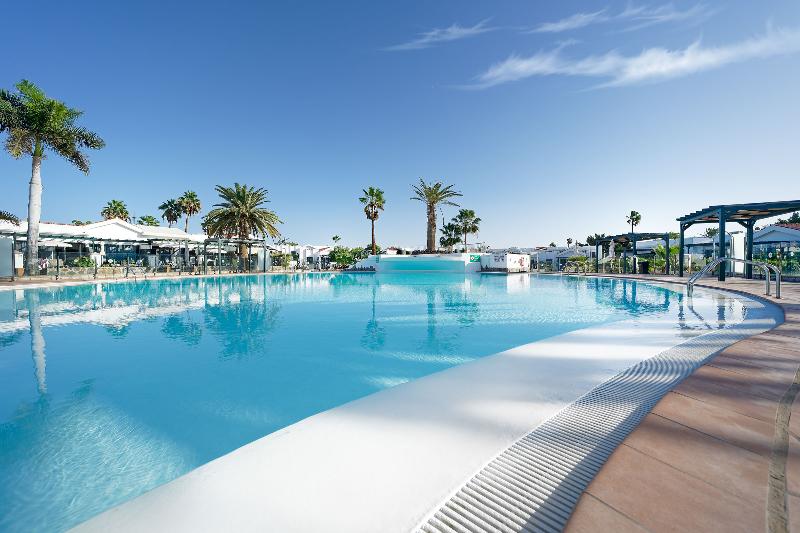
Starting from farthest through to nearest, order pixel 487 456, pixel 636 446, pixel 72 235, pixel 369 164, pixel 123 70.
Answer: pixel 369 164 < pixel 123 70 < pixel 72 235 < pixel 487 456 < pixel 636 446

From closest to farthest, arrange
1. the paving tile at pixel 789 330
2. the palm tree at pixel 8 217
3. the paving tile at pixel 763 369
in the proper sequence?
the paving tile at pixel 763 369 < the paving tile at pixel 789 330 < the palm tree at pixel 8 217

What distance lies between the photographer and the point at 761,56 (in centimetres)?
1308

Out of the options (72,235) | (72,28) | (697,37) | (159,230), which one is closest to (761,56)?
(697,37)

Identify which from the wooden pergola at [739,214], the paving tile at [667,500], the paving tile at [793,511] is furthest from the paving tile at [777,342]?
the wooden pergola at [739,214]

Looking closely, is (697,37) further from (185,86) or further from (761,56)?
(185,86)

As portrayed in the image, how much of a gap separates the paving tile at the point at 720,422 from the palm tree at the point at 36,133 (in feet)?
91.5

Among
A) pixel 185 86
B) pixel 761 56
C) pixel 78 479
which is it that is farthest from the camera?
pixel 185 86

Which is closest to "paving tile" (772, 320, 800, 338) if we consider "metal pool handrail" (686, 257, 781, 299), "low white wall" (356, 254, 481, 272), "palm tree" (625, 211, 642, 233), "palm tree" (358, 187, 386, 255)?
"metal pool handrail" (686, 257, 781, 299)

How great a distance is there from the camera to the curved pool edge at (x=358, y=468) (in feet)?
5.82

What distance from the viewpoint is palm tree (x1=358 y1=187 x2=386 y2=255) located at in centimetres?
4122

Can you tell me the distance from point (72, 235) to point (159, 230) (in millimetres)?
11166

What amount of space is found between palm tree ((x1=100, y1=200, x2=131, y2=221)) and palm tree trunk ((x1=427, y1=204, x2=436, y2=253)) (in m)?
40.9

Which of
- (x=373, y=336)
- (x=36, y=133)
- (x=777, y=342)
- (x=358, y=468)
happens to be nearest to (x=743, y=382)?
(x=777, y=342)

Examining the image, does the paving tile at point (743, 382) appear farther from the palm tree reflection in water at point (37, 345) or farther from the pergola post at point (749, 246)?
the pergola post at point (749, 246)
